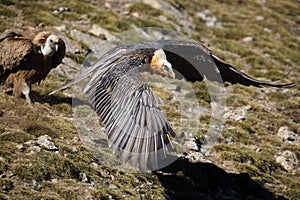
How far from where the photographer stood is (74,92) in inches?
476

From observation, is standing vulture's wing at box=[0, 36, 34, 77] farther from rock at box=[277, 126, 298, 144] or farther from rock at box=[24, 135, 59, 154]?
rock at box=[277, 126, 298, 144]

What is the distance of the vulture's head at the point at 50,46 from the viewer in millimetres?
10461

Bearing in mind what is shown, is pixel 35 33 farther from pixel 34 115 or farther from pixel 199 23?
pixel 199 23

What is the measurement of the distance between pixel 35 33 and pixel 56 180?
3881mm

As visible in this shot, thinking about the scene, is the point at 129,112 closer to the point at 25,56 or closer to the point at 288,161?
the point at 25,56

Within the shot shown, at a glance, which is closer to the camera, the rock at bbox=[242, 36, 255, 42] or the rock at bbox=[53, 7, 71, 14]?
the rock at bbox=[53, 7, 71, 14]

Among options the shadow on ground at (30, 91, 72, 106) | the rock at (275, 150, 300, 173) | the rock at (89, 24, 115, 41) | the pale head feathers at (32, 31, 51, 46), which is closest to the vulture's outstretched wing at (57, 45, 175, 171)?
the pale head feathers at (32, 31, 51, 46)

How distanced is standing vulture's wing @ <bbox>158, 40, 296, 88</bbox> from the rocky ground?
4.99ft

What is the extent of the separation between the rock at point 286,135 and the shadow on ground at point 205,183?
2.41m

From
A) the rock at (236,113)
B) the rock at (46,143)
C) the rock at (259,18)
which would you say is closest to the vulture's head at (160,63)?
the rock at (46,143)

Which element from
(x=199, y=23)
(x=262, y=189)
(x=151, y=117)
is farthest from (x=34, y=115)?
(x=199, y=23)

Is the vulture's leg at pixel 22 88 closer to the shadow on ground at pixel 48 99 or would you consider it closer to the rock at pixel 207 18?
the shadow on ground at pixel 48 99

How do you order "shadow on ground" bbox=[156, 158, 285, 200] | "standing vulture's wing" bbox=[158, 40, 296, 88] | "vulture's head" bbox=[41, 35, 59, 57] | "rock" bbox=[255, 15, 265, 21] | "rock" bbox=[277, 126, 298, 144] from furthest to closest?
"rock" bbox=[255, 15, 265, 21] < "rock" bbox=[277, 126, 298, 144] < "vulture's head" bbox=[41, 35, 59, 57] < "standing vulture's wing" bbox=[158, 40, 296, 88] < "shadow on ground" bbox=[156, 158, 285, 200]

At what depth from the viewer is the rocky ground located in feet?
27.6
